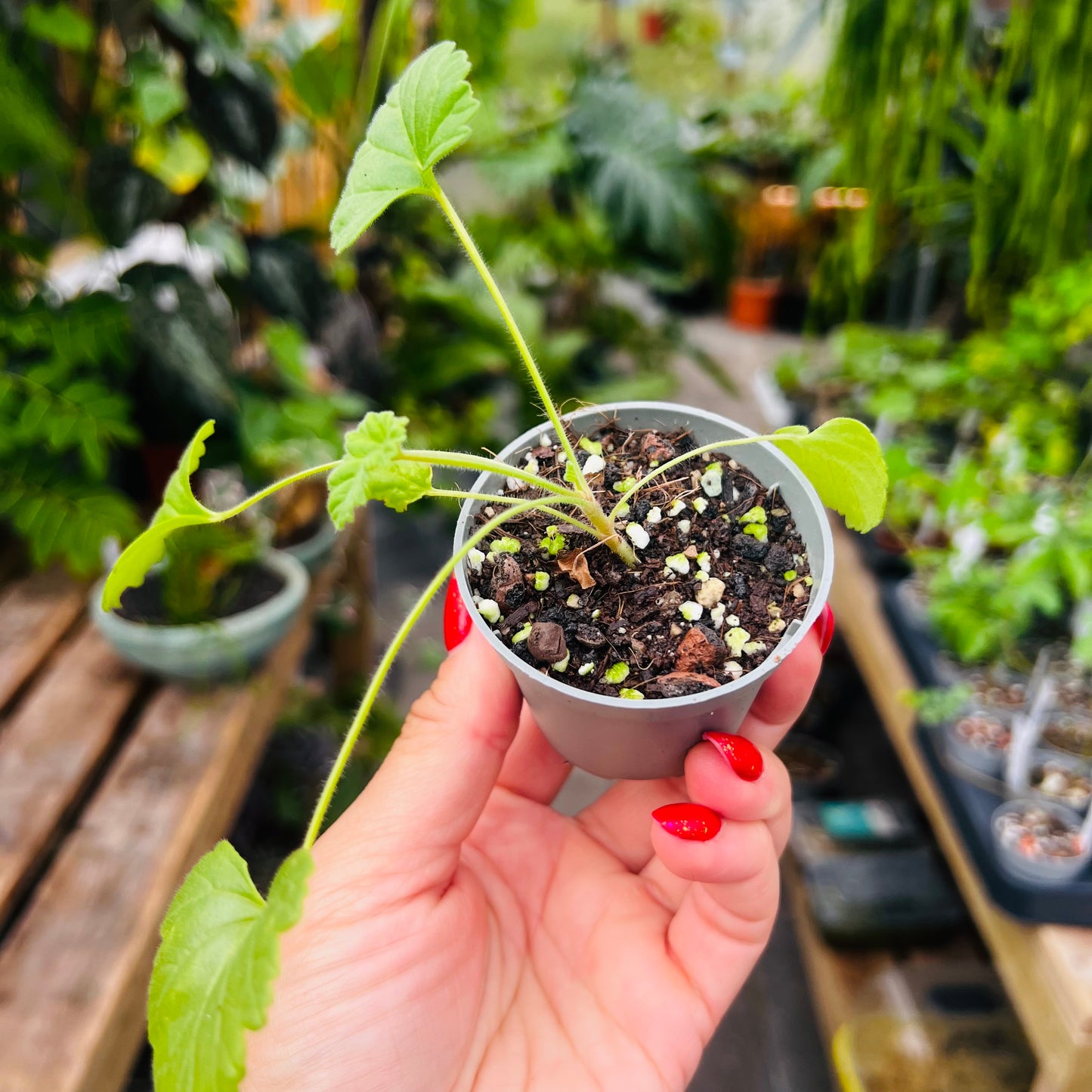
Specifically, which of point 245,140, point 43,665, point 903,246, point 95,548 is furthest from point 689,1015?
point 903,246

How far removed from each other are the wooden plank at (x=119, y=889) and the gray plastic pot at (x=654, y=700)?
495mm

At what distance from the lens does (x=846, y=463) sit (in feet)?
1.46

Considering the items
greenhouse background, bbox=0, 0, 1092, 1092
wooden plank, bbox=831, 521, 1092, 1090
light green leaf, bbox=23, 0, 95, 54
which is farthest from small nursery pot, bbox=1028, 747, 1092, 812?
light green leaf, bbox=23, 0, 95, 54

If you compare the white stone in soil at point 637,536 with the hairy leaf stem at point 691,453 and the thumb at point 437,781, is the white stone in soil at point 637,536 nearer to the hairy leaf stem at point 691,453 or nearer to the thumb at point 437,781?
the hairy leaf stem at point 691,453

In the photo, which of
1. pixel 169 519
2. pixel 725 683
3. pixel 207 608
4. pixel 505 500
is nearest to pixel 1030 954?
pixel 725 683

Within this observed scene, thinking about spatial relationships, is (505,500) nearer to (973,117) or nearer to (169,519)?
(169,519)

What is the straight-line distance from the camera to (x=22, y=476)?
1.01 metres

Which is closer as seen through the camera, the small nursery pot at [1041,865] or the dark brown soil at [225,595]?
the small nursery pot at [1041,865]

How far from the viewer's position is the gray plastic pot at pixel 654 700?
0.45 meters

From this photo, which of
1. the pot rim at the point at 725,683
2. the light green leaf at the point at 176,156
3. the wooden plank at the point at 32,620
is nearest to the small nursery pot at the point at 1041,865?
the pot rim at the point at 725,683

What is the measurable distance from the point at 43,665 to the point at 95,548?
0.23m

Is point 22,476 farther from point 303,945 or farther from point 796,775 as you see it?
point 796,775

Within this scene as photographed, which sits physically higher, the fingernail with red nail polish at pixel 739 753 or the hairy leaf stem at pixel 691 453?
the hairy leaf stem at pixel 691 453

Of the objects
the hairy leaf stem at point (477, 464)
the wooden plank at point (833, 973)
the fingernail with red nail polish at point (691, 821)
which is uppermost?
the hairy leaf stem at point (477, 464)
